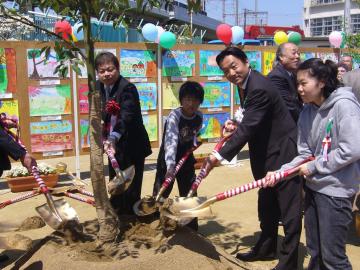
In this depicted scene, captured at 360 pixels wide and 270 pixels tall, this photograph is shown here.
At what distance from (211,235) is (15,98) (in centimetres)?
369

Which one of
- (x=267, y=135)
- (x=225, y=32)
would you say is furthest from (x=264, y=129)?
(x=225, y=32)

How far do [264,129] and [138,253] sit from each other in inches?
51.5

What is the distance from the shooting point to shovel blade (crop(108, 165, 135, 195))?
11.5 ft

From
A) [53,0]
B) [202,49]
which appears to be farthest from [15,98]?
[53,0]

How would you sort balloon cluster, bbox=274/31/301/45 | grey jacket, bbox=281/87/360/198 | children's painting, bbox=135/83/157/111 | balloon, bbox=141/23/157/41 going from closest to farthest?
grey jacket, bbox=281/87/360/198, balloon, bbox=141/23/157/41, children's painting, bbox=135/83/157/111, balloon cluster, bbox=274/31/301/45

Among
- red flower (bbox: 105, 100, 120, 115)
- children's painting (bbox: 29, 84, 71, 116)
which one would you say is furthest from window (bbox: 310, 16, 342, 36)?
red flower (bbox: 105, 100, 120, 115)

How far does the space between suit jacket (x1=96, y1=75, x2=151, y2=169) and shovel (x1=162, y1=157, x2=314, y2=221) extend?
2.41 ft

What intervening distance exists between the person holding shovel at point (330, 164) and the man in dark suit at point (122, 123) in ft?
5.01

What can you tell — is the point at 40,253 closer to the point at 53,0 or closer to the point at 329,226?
→ the point at 53,0

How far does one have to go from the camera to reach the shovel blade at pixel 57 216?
3.49m

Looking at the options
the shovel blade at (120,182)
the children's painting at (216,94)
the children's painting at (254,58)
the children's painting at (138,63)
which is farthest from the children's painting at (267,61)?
the shovel blade at (120,182)

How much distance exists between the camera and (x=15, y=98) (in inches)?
252

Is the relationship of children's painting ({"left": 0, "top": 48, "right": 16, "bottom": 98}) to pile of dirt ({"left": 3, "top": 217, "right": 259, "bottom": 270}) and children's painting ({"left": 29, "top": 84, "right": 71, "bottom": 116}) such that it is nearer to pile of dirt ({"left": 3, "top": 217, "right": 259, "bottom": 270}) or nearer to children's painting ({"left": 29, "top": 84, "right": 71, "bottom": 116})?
children's painting ({"left": 29, "top": 84, "right": 71, "bottom": 116})

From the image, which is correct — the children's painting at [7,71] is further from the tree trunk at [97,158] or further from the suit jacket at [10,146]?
the tree trunk at [97,158]
